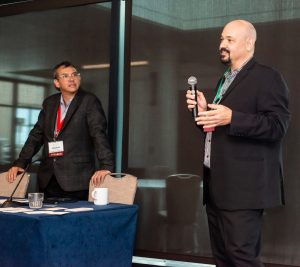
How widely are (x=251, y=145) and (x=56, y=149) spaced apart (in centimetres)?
169

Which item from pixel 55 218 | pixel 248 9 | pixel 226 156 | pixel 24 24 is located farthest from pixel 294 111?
pixel 24 24

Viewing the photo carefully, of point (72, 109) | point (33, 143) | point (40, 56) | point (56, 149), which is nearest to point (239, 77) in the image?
point (72, 109)

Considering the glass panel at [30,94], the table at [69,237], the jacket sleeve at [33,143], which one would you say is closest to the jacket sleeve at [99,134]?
the jacket sleeve at [33,143]

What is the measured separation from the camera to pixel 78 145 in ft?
12.2

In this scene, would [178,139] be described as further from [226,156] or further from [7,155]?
[7,155]

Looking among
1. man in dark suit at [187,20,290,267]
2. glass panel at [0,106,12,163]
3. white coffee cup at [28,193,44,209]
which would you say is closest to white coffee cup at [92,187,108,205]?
white coffee cup at [28,193,44,209]

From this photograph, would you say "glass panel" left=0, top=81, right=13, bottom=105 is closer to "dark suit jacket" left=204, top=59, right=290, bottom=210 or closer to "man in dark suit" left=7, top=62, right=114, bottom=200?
"man in dark suit" left=7, top=62, right=114, bottom=200

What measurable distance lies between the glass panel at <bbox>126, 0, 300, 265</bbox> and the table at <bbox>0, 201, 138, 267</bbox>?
1.12 meters

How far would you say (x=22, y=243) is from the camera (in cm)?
244

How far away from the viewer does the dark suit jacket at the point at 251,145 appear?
2424 millimetres

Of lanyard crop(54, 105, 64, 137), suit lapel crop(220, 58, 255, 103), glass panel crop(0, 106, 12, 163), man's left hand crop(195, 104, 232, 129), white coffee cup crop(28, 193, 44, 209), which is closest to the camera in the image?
man's left hand crop(195, 104, 232, 129)

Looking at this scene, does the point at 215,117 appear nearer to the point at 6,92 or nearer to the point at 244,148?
the point at 244,148

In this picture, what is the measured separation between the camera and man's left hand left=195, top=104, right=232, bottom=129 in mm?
2365

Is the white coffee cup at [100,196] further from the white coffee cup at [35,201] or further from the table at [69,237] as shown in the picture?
the white coffee cup at [35,201]
